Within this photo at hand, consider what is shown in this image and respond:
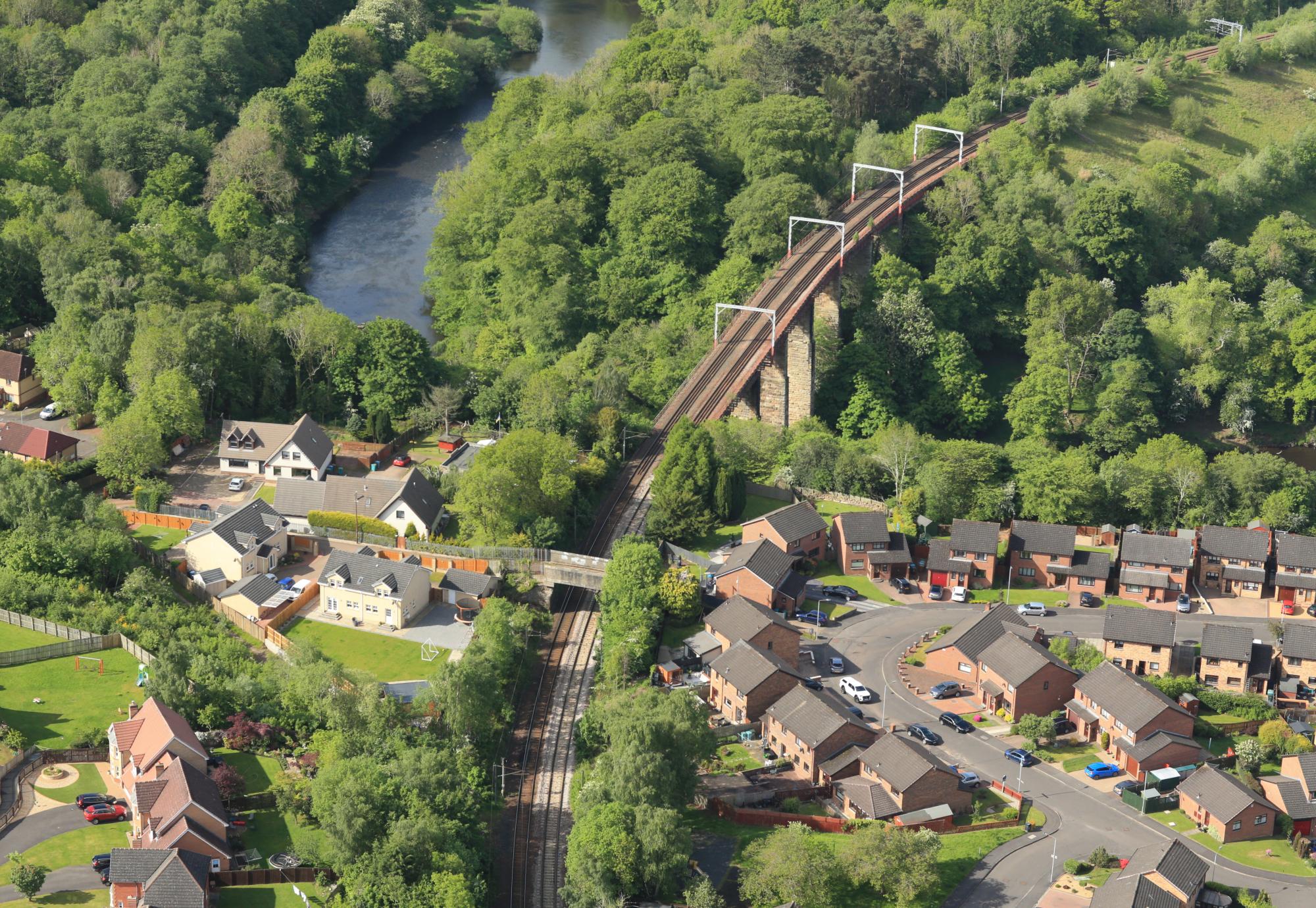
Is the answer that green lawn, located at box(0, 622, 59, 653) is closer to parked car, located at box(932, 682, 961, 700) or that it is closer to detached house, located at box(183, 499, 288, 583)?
detached house, located at box(183, 499, 288, 583)

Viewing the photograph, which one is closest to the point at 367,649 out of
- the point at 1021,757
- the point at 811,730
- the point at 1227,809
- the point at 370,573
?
the point at 370,573

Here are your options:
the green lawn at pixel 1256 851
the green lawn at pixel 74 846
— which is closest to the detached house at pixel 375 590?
the green lawn at pixel 74 846

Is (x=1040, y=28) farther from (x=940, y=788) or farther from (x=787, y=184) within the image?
(x=940, y=788)

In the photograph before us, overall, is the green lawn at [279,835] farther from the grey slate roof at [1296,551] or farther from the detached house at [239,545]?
the grey slate roof at [1296,551]

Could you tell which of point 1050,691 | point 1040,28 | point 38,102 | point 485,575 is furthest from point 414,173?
point 1050,691

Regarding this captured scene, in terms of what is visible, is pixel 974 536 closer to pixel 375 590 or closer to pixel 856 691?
pixel 856 691
